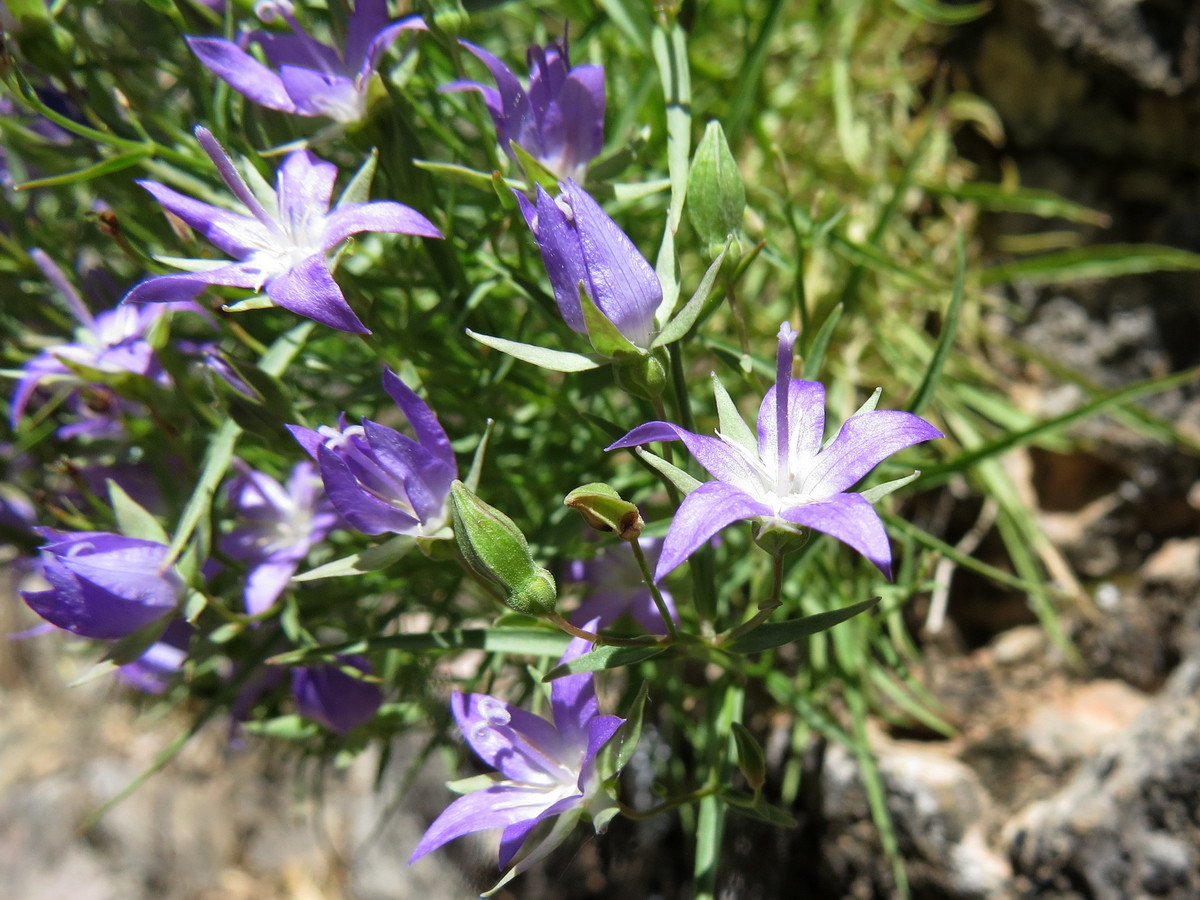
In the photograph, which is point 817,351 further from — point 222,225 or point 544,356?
point 222,225

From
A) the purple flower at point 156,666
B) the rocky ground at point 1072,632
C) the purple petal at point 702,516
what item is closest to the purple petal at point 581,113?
the purple petal at point 702,516

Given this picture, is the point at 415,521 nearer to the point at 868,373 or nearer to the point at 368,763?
the point at 868,373

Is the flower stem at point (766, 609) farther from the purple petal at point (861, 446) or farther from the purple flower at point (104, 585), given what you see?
the purple flower at point (104, 585)

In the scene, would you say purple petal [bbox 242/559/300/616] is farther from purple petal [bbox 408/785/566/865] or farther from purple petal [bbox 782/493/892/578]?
purple petal [bbox 782/493/892/578]

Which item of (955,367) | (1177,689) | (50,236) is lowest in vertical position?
(1177,689)

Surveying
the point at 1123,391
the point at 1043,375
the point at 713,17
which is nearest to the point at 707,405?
the point at 1123,391

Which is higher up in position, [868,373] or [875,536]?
[875,536]

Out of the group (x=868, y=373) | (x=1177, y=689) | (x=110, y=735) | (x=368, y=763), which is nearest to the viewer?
(x=1177, y=689)

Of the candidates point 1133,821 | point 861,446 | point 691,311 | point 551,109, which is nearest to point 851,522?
point 861,446
